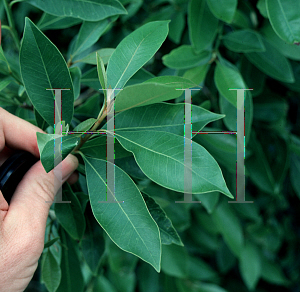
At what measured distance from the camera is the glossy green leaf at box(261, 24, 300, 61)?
2.44 ft

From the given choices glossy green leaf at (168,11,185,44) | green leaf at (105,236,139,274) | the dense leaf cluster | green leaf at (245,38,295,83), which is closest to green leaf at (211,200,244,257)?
the dense leaf cluster

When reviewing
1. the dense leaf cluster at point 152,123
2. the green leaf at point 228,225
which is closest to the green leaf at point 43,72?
the dense leaf cluster at point 152,123

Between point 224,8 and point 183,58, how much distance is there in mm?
139

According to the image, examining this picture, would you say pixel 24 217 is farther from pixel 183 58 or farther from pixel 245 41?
pixel 245 41

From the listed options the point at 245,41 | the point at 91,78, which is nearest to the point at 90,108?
the point at 91,78

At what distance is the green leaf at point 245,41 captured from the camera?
27.8 inches

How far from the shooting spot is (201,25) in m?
0.70

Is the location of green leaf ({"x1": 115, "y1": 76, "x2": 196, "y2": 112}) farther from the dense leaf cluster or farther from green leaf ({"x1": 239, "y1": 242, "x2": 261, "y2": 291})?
green leaf ({"x1": 239, "y1": 242, "x2": 261, "y2": 291})

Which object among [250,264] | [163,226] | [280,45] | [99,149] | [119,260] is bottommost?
[250,264]

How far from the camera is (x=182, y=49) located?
71 centimetres

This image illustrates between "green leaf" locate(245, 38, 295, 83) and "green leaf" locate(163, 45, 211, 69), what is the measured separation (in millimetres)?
151

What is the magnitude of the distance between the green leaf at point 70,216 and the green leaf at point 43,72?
15 centimetres

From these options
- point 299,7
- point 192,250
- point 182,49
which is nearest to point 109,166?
point 182,49

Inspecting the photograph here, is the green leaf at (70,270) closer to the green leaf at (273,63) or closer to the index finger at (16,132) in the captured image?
the index finger at (16,132)
